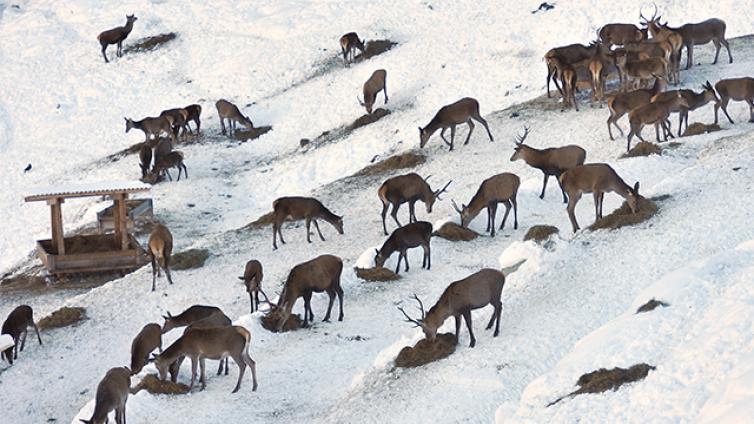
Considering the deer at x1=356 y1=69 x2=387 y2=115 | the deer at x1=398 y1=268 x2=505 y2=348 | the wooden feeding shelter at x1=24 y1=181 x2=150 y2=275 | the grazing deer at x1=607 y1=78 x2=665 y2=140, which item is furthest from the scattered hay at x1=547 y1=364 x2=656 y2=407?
the deer at x1=356 y1=69 x2=387 y2=115

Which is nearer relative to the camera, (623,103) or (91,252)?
(91,252)

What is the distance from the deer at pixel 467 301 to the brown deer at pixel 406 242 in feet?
15.7

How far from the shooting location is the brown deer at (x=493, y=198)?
23.9m

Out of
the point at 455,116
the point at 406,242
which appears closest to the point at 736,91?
the point at 455,116

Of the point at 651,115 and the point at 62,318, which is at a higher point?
the point at 651,115

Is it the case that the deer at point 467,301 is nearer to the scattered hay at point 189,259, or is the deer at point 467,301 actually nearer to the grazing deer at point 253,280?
the grazing deer at point 253,280

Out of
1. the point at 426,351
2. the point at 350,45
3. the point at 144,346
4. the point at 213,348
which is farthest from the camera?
the point at 350,45

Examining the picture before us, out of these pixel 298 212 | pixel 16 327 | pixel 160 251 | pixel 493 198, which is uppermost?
pixel 493 198

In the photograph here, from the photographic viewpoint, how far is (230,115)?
38.8 m

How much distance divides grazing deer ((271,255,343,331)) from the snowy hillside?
404 millimetres

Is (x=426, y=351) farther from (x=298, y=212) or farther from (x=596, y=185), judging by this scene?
(x=298, y=212)

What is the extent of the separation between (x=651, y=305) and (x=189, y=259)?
12471 millimetres

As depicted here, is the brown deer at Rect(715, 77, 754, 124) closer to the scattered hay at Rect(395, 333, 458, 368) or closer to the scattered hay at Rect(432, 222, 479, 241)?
the scattered hay at Rect(432, 222, 479, 241)

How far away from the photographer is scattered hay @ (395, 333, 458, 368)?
17.1 meters
